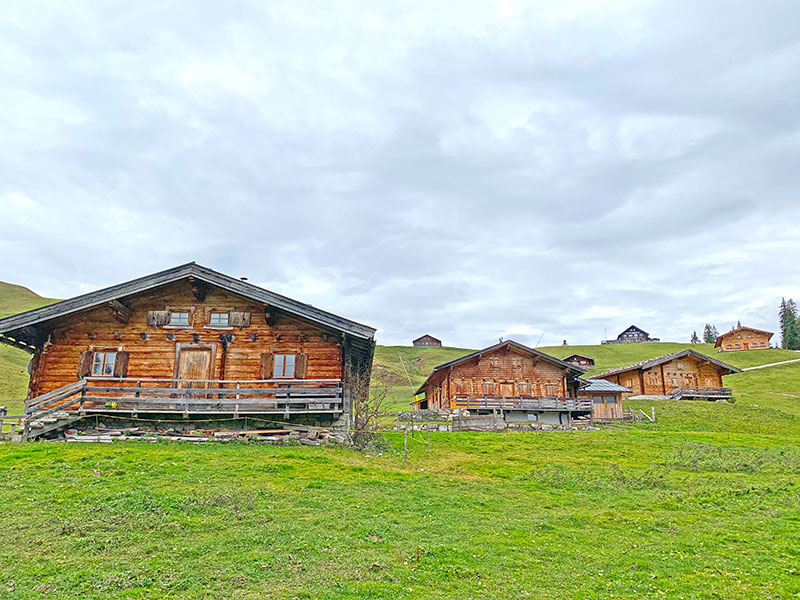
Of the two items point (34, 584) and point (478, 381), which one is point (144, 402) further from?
point (478, 381)

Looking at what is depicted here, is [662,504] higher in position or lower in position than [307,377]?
lower

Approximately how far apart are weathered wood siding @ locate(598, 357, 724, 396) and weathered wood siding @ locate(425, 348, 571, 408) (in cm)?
2223

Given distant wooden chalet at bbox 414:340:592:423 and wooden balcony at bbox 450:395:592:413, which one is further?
distant wooden chalet at bbox 414:340:592:423

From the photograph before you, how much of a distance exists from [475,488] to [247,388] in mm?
12670

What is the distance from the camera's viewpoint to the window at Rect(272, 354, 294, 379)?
947 inches

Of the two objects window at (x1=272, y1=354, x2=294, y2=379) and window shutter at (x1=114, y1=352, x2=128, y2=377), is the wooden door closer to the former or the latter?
window shutter at (x1=114, y1=352, x2=128, y2=377)

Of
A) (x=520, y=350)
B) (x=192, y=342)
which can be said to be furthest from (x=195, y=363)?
(x=520, y=350)

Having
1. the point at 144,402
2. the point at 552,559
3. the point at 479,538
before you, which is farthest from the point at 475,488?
the point at 144,402

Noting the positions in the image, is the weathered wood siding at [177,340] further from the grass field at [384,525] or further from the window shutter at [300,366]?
the grass field at [384,525]

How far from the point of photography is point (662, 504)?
13.7m

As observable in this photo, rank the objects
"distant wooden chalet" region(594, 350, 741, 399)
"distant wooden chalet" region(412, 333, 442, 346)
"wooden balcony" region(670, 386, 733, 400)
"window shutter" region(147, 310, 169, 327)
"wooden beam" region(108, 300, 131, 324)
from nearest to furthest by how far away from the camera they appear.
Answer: "wooden beam" region(108, 300, 131, 324) < "window shutter" region(147, 310, 169, 327) < "wooden balcony" region(670, 386, 733, 400) < "distant wooden chalet" region(594, 350, 741, 399) < "distant wooden chalet" region(412, 333, 442, 346)

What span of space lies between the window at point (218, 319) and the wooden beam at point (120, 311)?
3773 mm

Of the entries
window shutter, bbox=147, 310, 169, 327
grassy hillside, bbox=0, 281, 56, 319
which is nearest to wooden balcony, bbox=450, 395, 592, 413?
window shutter, bbox=147, 310, 169, 327

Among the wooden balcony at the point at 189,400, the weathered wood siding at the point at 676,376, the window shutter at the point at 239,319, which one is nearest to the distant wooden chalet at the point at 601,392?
the weathered wood siding at the point at 676,376
